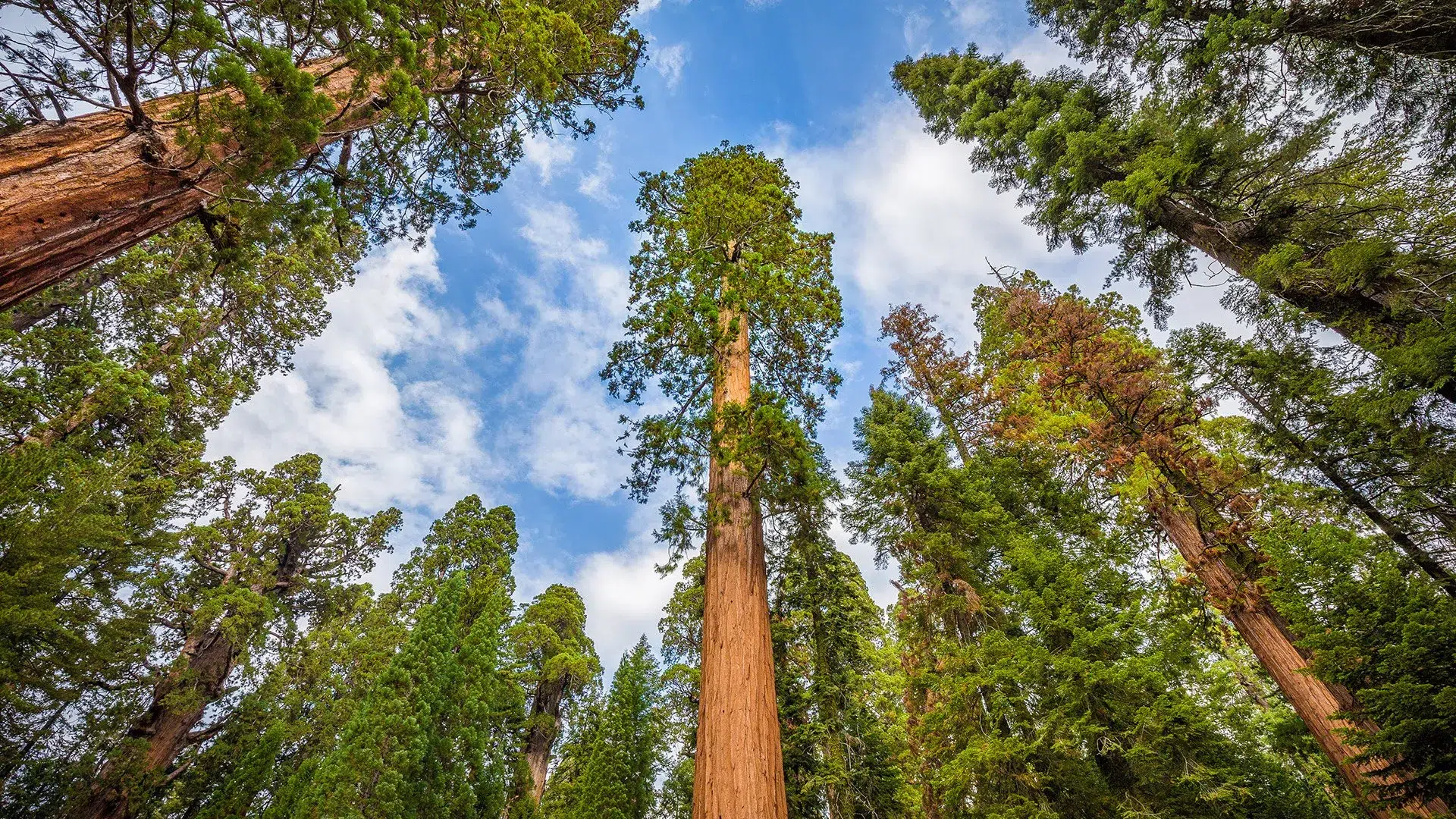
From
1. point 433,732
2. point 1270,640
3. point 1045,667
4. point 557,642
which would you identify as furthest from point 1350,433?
point 557,642

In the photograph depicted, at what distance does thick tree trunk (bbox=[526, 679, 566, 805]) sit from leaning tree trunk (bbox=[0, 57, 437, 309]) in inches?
598

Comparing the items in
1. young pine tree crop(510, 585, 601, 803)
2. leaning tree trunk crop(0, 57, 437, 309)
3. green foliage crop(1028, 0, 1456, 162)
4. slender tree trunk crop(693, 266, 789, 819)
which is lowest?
slender tree trunk crop(693, 266, 789, 819)

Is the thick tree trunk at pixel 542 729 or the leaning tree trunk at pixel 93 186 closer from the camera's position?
the leaning tree trunk at pixel 93 186

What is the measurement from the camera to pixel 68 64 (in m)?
3.54

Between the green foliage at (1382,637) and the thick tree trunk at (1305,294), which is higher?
the thick tree trunk at (1305,294)

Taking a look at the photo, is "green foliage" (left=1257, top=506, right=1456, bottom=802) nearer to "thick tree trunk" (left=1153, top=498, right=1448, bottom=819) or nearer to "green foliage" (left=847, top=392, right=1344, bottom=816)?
"thick tree trunk" (left=1153, top=498, right=1448, bottom=819)

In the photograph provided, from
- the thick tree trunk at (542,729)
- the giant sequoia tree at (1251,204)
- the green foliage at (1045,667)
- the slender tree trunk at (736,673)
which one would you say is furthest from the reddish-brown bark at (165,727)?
the giant sequoia tree at (1251,204)

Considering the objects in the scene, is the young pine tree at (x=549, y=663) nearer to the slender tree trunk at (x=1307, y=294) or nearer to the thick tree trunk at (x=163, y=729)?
the thick tree trunk at (x=163, y=729)

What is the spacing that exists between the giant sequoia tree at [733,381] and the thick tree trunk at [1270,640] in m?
5.67

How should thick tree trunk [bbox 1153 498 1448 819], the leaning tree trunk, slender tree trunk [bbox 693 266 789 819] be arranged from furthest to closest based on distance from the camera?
1. thick tree trunk [bbox 1153 498 1448 819]
2. slender tree trunk [bbox 693 266 789 819]
3. the leaning tree trunk

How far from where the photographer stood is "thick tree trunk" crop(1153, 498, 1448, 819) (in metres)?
5.39

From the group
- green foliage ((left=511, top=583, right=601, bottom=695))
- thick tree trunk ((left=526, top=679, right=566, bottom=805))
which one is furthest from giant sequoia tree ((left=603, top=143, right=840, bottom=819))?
thick tree trunk ((left=526, top=679, right=566, bottom=805))

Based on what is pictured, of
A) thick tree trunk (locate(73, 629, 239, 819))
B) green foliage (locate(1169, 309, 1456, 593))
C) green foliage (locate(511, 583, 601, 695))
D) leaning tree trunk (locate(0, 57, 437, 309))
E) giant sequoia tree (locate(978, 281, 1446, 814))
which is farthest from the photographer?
green foliage (locate(511, 583, 601, 695))

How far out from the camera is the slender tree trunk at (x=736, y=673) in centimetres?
309
